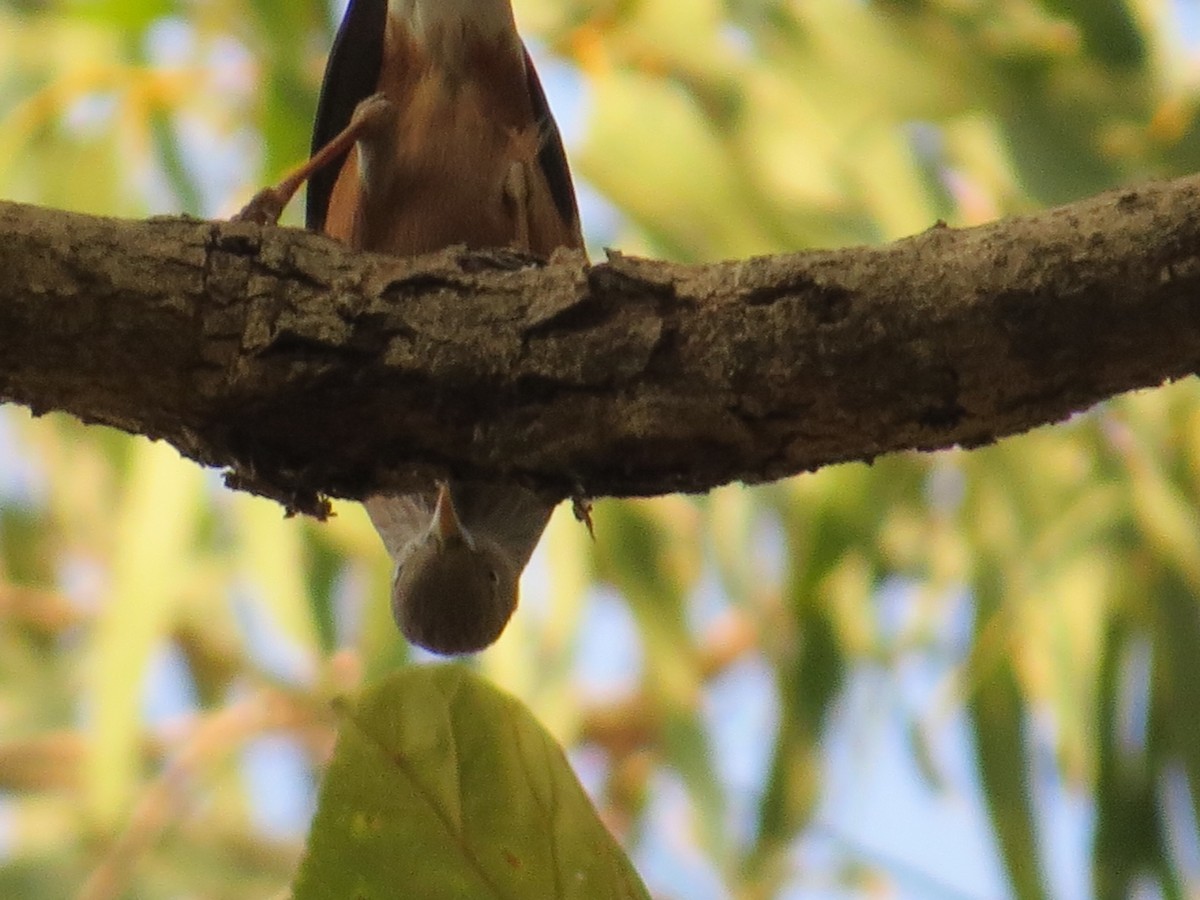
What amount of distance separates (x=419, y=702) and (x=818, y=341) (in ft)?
1.95

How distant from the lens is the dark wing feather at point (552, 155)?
3.20 m

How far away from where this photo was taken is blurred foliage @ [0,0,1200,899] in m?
3.61

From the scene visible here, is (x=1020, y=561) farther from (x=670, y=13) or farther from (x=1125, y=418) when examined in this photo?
(x=670, y=13)

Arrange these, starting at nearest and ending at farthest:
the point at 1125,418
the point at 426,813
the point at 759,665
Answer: the point at 426,813 → the point at 1125,418 → the point at 759,665

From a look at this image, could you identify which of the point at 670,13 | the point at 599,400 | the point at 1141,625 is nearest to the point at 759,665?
the point at 1141,625

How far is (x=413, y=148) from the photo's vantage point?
295 centimetres

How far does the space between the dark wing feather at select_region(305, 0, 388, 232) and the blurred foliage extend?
0.69m

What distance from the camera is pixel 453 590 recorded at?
2611 millimetres

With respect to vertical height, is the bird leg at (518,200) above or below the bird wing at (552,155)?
below

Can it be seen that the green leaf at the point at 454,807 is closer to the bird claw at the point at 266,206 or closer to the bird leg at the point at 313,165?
the bird leg at the point at 313,165

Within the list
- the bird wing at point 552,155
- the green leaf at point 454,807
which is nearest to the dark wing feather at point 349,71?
the bird wing at point 552,155

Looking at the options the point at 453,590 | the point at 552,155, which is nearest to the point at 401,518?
the point at 453,590

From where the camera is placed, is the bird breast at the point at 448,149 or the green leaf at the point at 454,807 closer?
the green leaf at the point at 454,807

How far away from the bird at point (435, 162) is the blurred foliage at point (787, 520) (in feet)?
2.01
